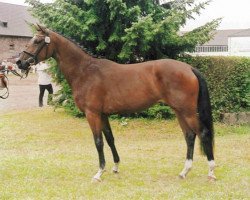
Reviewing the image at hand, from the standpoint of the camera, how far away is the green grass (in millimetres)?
6020

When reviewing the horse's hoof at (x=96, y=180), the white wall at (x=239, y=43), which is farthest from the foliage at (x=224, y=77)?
the white wall at (x=239, y=43)

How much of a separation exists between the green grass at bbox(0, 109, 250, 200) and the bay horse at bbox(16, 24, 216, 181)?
0.47m

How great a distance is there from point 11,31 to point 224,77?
47.1 metres

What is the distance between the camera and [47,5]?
12.0m

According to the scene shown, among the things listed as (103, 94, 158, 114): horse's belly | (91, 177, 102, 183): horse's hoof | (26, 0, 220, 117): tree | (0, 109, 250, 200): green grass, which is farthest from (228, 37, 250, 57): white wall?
(91, 177, 102, 183): horse's hoof

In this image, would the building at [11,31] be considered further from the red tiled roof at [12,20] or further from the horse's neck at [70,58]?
the horse's neck at [70,58]

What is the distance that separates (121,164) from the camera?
788cm

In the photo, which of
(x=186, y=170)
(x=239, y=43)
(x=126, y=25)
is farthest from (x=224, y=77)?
(x=239, y=43)

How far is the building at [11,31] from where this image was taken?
2148 inches

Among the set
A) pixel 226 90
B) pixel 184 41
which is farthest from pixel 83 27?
pixel 226 90

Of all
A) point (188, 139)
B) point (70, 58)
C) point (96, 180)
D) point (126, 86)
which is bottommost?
point (96, 180)

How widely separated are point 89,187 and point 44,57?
2.13 metres

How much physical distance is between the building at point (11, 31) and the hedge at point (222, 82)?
44.7 m

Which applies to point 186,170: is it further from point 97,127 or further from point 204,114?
point 97,127
